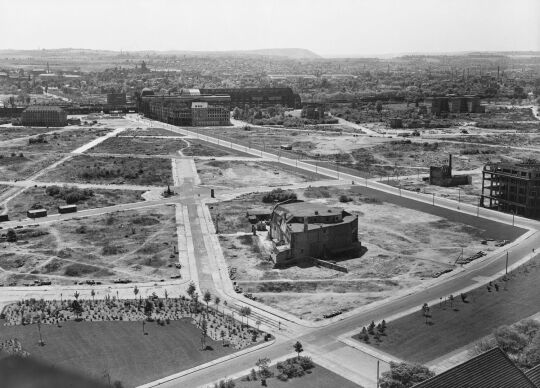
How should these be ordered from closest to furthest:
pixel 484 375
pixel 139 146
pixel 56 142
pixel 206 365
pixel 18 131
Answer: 1. pixel 484 375
2. pixel 206 365
3. pixel 139 146
4. pixel 56 142
5. pixel 18 131

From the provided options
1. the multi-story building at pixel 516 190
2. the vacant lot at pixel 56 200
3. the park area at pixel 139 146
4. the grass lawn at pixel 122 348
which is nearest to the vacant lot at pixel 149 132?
the park area at pixel 139 146

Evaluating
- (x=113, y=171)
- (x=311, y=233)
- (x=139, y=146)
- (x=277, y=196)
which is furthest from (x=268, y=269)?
(x=139, y=146)

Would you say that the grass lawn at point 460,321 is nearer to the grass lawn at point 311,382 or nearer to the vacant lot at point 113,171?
the grass lawn at point 311,382

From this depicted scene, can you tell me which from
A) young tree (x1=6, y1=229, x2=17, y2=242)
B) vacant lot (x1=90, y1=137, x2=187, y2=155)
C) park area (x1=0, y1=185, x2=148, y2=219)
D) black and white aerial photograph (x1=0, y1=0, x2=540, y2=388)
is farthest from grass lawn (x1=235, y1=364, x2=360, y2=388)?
vacant lot (x1=90, y1=137, x2=187, y2=155)

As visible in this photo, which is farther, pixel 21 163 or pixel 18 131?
pixel 18 131

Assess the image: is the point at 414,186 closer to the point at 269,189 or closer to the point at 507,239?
the point at 269,189

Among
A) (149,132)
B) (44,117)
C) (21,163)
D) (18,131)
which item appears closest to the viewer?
(21,163)

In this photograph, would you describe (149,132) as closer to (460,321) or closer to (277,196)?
(277,196)
